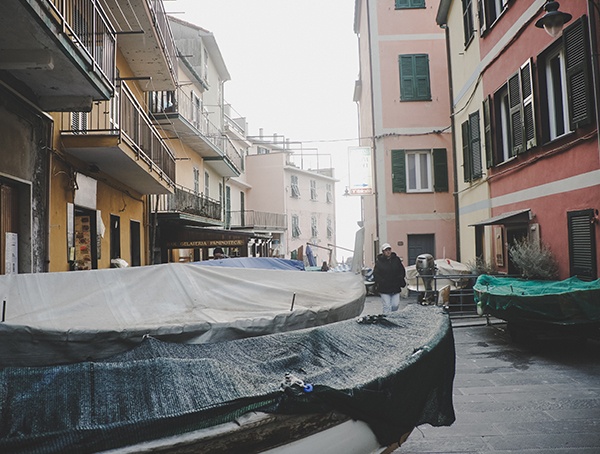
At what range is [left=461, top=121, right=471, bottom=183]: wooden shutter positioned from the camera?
48.1ft

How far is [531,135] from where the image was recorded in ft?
33.5

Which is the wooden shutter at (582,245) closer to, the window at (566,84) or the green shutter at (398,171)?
A: the window at (566,84)

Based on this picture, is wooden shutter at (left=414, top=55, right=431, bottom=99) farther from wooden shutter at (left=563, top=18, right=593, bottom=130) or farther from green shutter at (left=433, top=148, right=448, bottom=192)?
wooden shutter at (left=563, top=18, right=593, bottom=130)

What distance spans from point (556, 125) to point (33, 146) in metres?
9.10

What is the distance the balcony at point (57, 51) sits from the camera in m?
6.15

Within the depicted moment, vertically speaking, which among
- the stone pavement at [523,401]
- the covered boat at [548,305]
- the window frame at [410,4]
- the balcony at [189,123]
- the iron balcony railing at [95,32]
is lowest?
the stone pavement at [523,401]

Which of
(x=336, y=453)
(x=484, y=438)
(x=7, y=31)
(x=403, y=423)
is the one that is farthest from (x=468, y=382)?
(x=7, y=31)

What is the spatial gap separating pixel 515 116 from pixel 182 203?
13.2 m

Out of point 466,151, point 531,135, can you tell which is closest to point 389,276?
point 531,135

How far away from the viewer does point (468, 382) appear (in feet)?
21.5

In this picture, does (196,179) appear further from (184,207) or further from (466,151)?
(466,151)

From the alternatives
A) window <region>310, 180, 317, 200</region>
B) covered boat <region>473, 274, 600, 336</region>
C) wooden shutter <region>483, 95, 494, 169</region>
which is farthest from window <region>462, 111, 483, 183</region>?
window <region>310, 180, 317, 200</region>

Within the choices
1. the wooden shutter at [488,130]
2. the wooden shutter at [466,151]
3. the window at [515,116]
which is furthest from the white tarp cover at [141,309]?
the wooden shutter at [466,151]

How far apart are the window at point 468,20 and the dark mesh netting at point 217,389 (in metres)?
12.6
